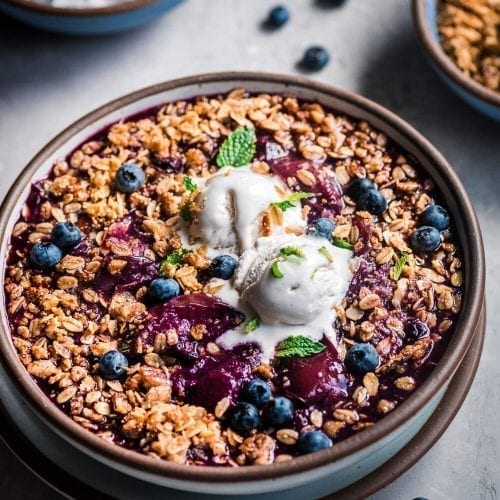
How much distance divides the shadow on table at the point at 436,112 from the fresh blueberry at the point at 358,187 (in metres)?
0.60

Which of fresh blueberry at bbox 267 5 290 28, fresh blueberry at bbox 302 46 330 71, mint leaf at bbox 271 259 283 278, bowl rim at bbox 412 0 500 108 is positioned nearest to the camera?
mint leaf at bbox 271 259 283 278

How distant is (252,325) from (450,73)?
120 cm

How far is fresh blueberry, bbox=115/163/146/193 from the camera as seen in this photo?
8.06 ft

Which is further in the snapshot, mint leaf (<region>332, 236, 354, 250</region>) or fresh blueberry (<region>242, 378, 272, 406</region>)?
mint leaf (<region>332, 236, 354, 250</region>)

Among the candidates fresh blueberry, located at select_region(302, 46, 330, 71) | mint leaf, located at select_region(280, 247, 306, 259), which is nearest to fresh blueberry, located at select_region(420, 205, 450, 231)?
mint leaf, located at select_region(280, 247, 306, 259)

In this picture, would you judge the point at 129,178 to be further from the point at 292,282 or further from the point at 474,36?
the point at 474,36

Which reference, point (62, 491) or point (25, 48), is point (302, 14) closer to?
point (25, 48)

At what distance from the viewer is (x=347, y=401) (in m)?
2.11

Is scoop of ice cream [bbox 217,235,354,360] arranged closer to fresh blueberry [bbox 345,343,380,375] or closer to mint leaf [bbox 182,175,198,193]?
fresh blueberry [bbox 345,343,380,375]

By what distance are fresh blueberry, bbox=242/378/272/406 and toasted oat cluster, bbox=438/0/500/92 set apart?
1.45 m

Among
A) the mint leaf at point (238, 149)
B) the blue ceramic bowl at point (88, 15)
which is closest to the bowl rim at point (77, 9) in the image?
the blue ceramic bowl at point (88, 15)

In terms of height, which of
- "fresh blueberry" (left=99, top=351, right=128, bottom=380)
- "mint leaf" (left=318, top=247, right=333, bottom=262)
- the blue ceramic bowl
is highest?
the blue ceramic bowl

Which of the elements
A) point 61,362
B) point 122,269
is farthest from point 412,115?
point 61,362

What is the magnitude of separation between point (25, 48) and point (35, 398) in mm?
1632
